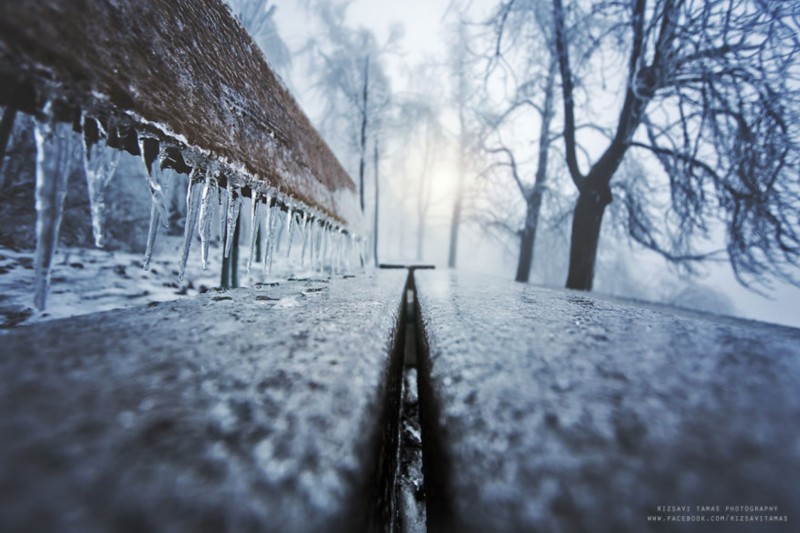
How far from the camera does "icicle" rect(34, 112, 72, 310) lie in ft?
1.61

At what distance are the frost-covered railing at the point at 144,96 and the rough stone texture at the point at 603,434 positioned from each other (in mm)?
685

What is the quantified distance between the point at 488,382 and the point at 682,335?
454 mm

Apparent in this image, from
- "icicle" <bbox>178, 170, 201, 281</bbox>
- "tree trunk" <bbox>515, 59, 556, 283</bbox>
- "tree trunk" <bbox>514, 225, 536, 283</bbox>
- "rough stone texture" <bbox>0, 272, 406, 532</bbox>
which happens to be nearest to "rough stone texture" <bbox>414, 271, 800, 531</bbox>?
"rough stone texture" <bbox>0, 272, 406, 532</bbox>

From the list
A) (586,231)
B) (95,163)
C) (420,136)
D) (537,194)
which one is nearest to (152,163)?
(95,163)

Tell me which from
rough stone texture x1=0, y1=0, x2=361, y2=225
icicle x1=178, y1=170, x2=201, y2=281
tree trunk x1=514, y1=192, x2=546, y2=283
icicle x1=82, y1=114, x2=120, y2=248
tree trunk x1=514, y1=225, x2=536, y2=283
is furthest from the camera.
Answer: tree trunk x1=514, y1=225, x2=536, y2=283

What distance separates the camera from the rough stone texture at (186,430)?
19cm

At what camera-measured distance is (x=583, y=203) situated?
14.2 feet

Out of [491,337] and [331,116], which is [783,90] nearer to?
[491,337]

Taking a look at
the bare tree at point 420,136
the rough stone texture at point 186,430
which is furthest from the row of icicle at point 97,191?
the bare tree at point 420,136

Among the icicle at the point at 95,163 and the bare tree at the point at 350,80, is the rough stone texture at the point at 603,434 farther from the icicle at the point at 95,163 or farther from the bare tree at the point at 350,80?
the bare tree at the point at 350,80

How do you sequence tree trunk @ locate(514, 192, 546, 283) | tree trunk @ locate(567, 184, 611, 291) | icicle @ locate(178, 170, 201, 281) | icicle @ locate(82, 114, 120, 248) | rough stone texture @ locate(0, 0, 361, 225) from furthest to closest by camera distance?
tree trunk @ locate(514, 192, 546, 283) < tree trunk @ locate(567, 184, 611, 291) < icicle @ locate(178, 170, 201, 281) < icicle @ locate(82, 114, 120, 248) < rough stone texture @ locate(0, 0, 361, 225)

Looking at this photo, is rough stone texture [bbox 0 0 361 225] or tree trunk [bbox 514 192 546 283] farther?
tree trunk [bbox 514 192 546 283]

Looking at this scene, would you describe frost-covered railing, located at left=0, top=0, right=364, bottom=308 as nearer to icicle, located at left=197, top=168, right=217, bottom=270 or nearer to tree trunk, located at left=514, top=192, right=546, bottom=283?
icicle, located at left=197, top=168, right=217, bottom=270

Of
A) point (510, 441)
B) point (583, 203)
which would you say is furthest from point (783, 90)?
point (510, 441)
